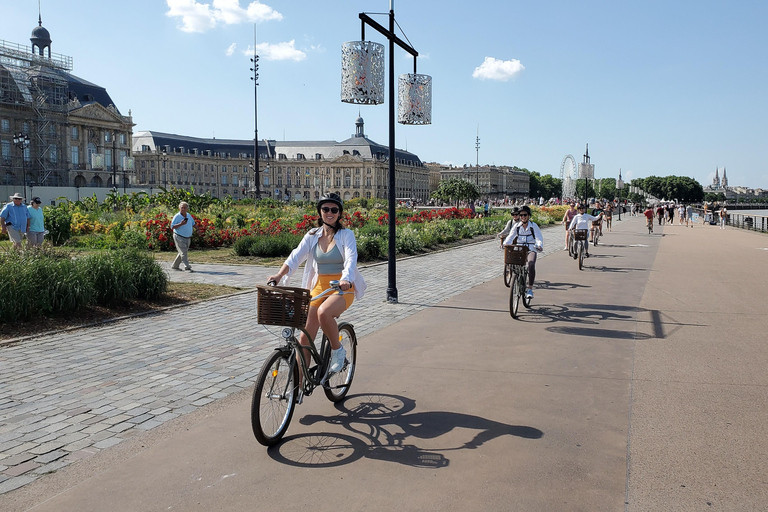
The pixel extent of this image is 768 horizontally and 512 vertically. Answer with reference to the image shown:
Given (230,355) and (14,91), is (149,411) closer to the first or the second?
(230,355)

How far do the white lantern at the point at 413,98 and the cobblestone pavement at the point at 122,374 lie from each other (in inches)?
122

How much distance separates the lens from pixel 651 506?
11.8ft

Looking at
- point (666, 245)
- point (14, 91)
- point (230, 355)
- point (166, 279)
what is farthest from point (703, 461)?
point (14, 91)

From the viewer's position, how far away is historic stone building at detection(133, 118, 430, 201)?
139625 millimetres

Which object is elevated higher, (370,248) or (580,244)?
(580,244)

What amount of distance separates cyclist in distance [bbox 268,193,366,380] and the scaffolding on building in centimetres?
7382

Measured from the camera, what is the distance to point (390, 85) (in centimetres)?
1104

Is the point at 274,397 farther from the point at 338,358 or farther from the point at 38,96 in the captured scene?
the point at 38,96

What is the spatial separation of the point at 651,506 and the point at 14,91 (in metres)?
79.8

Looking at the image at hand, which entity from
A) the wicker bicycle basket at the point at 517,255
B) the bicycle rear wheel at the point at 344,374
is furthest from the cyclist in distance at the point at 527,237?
the bicycle rear wheel at the point at 344,374

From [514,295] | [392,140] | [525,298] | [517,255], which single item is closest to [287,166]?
[392,140]

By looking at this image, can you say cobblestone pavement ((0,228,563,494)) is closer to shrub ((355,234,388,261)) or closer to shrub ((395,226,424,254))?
shrub ((355,234,388,261))

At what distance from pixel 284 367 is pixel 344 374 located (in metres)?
1.04

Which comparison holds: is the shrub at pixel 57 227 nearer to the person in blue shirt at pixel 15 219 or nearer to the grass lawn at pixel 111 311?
the person in blue shirt at pixel 15 219
